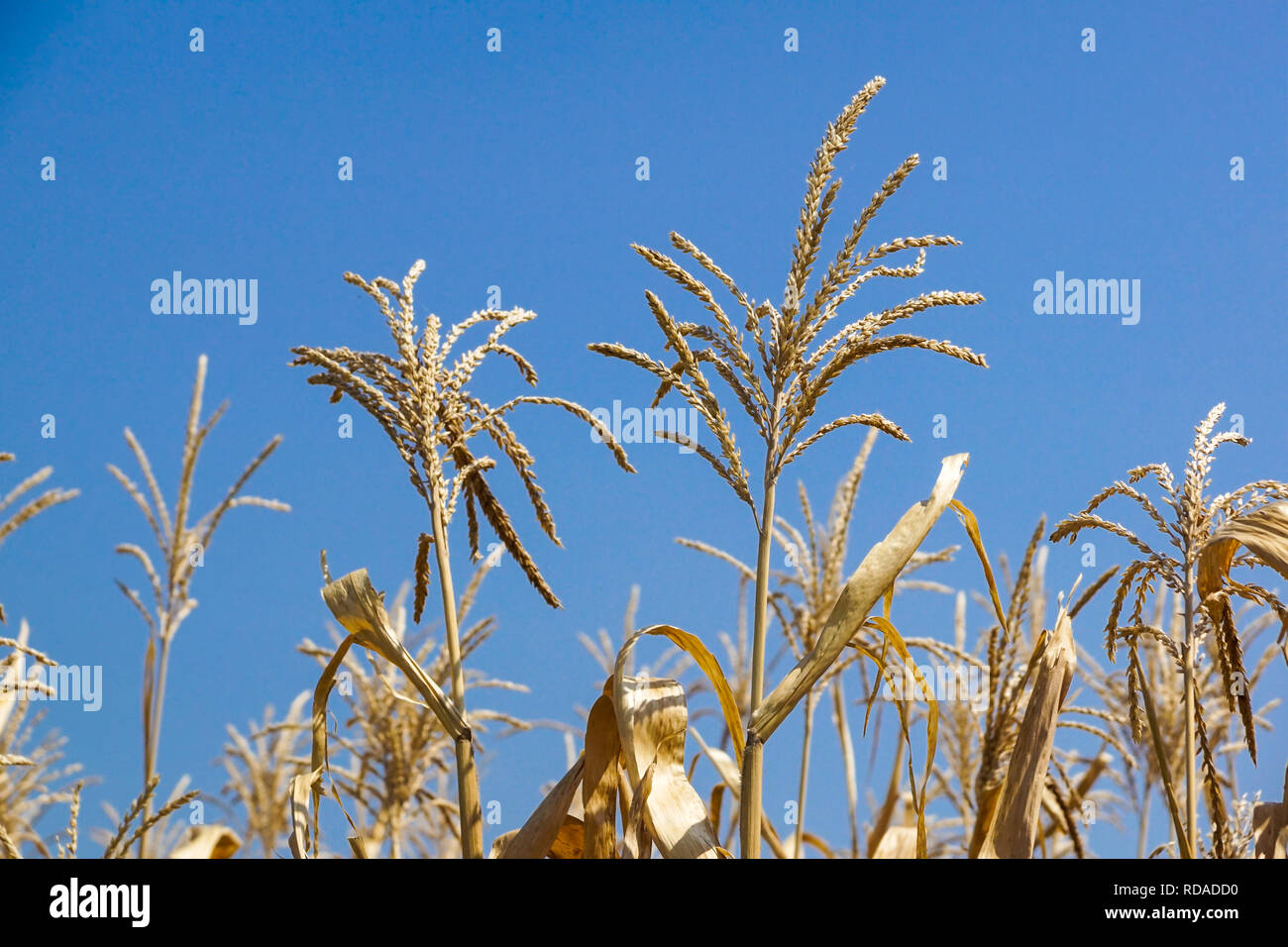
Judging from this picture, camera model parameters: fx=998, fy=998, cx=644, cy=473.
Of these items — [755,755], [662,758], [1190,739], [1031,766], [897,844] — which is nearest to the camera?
[755,755]

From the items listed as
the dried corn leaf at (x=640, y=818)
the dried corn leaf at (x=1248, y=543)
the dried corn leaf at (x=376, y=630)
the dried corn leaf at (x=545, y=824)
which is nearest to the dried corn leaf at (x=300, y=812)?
the dried corn leaf at (x=376, y=630)

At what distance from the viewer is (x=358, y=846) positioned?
7.61 feet

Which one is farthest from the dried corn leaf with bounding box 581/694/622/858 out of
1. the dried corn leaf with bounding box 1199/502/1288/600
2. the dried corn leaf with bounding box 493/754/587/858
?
the dried corn leaf with bounding box 1199/502/1288/600

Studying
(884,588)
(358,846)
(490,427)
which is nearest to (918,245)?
(884,588)

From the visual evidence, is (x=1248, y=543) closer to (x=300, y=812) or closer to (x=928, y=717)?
(x=928, y=717)

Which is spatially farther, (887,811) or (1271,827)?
(887,811)

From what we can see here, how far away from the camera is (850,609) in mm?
2025

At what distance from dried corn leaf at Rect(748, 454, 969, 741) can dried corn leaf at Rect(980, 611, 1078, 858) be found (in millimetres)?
561

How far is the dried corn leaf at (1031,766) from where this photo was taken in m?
2.24

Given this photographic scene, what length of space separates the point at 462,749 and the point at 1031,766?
4.24 ft

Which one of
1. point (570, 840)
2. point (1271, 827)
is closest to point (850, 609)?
point (570, 840)
